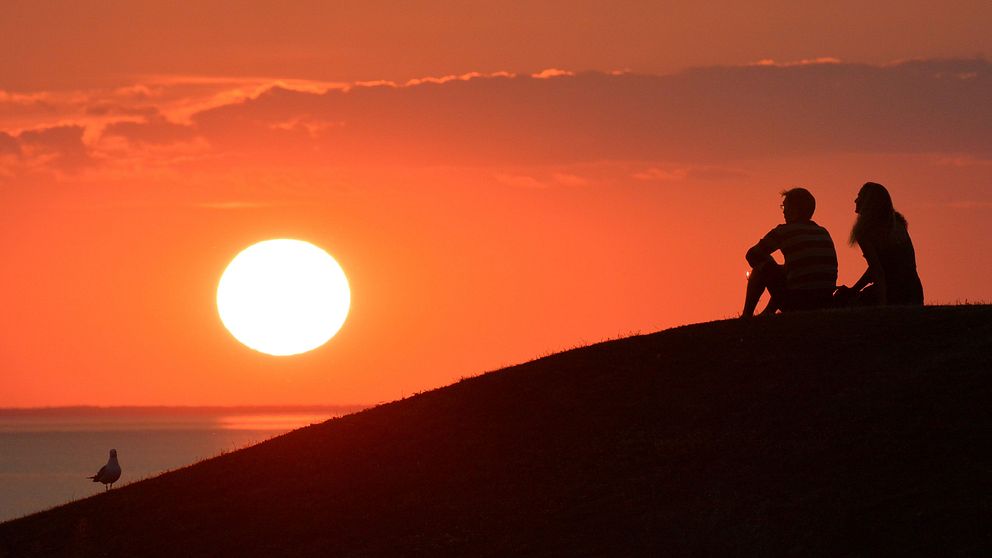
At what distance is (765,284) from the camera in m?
26.7

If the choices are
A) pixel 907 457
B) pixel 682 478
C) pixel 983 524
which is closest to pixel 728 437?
pixel 682 478

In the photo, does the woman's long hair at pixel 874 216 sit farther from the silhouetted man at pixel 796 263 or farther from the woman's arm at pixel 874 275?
the silhouetted man at pixel 796 263

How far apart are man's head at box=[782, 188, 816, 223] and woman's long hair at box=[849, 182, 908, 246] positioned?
0.82 m

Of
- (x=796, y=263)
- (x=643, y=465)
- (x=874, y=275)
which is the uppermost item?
(x=796, y=263)

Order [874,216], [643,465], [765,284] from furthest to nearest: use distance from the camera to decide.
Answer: [765,284] < [874,216] < [643,465]

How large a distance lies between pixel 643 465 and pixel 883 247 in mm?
5908

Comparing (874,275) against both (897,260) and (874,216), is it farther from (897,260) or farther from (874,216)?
(874,216)

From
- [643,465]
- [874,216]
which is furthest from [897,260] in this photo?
[643,465]

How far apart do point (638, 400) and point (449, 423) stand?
9.84 feet

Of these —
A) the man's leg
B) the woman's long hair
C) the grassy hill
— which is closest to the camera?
the grassy hill

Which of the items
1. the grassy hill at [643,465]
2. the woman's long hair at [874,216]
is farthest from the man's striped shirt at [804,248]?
the grassy hill at [643,465]

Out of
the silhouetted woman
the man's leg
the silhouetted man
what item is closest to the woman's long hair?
the silhouetted woman

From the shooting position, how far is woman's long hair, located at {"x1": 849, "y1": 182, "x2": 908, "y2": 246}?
25656 mm

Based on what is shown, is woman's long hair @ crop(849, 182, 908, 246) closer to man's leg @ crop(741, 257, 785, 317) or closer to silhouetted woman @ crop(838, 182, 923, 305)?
silhouetted woman @ crop(838, 182, 923, 305)
